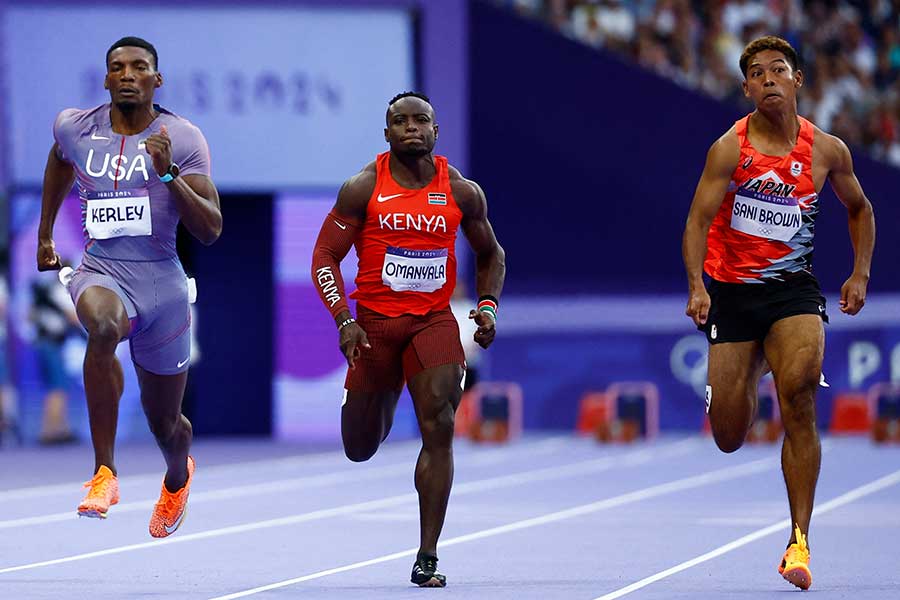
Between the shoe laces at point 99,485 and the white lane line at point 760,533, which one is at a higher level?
the shoe laces at point 99,485

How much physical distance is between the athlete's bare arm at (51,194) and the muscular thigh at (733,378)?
10.0 feet

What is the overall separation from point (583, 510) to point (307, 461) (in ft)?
18.7

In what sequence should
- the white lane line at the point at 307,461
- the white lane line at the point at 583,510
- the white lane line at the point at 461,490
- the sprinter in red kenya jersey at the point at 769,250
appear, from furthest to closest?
the white lane line at the point at 307,461
the white lane line at the point at 461,490
the white lane line at the point at 583,510
the sprinter in red kenya jersey at the point at 769,250

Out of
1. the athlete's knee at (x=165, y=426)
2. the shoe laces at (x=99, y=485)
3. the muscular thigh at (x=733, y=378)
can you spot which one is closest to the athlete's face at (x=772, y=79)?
the muscular thigh at (x=733, y=378)

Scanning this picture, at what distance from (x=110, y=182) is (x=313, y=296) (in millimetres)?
12689

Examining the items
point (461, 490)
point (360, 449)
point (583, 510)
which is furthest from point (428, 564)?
point (461, 490)

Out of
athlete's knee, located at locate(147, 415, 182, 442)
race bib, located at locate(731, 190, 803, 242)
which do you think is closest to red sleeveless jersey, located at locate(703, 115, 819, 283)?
race bib, located at locate(731, 190, 803, 242)

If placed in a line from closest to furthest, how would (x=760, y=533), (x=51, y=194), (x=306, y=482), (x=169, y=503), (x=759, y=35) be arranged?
(x=51, y=194) → (x=169, y=503) → (x=760, y=533) → (x=306, y=482) → (x=759, y=35)

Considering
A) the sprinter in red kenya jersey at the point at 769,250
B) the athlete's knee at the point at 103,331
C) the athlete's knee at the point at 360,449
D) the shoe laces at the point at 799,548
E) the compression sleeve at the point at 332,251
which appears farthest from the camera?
the athlete's knee at the point at 360,449

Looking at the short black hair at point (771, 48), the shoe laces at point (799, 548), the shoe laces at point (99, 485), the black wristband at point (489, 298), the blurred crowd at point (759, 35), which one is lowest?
the shoe laces at point (799, 548)

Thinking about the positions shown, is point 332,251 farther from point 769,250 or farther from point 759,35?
point 759,35

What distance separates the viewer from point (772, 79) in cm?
799

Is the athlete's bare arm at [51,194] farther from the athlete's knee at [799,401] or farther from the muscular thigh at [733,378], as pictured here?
the athlete's knee at [799,401]

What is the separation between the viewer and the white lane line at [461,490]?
30.5 ft
